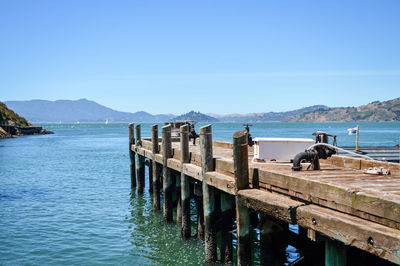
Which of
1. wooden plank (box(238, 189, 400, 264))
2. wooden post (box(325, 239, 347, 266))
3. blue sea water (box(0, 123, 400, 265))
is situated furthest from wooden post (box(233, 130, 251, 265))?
blue sea water (box(0, 123, 400, 265))

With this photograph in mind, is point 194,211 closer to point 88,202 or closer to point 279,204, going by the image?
point 88,202

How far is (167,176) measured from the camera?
1454 centimetres

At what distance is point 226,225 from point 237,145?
290cm

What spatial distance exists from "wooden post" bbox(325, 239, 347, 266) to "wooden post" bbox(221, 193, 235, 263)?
4408 millimetres

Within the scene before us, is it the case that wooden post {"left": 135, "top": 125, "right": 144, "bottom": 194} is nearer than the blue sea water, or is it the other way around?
the blue sea water

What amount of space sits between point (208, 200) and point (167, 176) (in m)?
4.35

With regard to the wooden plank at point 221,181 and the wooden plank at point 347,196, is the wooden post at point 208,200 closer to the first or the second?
the wooden plank at point 221,181

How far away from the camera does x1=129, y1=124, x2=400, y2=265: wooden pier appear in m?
5.25

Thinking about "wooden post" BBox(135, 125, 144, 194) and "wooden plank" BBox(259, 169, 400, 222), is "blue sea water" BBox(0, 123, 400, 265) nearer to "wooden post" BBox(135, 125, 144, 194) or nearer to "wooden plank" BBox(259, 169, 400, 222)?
"wooden post" BBox(135, 125, 144, 194)

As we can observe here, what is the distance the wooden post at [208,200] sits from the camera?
34.1 feet

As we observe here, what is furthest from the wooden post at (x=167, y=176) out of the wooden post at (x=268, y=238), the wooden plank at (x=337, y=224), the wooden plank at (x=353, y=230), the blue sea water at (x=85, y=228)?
the wooden plank at (x=353, y=230)

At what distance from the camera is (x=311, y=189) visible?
6.67m

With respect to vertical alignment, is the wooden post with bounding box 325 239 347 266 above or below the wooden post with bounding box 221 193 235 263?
above

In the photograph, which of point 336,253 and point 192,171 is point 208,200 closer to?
point 192,171
